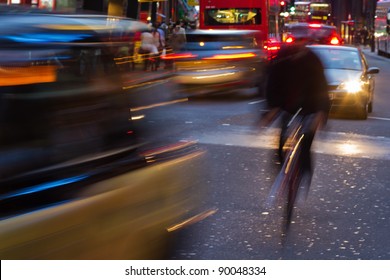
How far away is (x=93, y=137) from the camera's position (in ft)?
13.0

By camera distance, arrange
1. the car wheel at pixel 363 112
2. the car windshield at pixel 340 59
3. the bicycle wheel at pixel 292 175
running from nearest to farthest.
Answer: the bicycle wheel at pixel 292 175 < the car wheel at pixel 363 112 < the car windshield at pixel 340 59

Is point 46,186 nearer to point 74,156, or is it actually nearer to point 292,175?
point 74,156

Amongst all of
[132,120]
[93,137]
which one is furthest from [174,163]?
[93,137]

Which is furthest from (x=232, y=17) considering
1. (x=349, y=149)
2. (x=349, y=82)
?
(x=349, y=149)

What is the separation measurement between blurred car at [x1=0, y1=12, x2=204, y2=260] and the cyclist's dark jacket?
282 centimetres

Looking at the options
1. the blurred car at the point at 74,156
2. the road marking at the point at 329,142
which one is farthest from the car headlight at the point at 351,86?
the blurred car at the point at 74,156

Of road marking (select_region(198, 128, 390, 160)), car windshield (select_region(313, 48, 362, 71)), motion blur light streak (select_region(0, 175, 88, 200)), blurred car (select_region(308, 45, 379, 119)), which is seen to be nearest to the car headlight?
blurred car (select_region(308, 45, 379, 119))

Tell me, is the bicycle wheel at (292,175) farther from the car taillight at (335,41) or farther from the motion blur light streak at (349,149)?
the car taillight at (335,41)

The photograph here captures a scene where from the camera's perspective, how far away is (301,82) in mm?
7137

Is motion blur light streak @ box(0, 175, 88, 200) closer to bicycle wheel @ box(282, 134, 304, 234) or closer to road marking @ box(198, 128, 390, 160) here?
bicycle wheel @ box(282, 134, 304, 234)

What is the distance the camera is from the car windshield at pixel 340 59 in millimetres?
16172

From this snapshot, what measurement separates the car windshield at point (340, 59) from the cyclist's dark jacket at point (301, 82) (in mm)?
8917

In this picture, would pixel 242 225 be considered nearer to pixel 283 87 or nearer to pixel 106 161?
pixel 283 87

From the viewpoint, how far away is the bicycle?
6.77 meters
